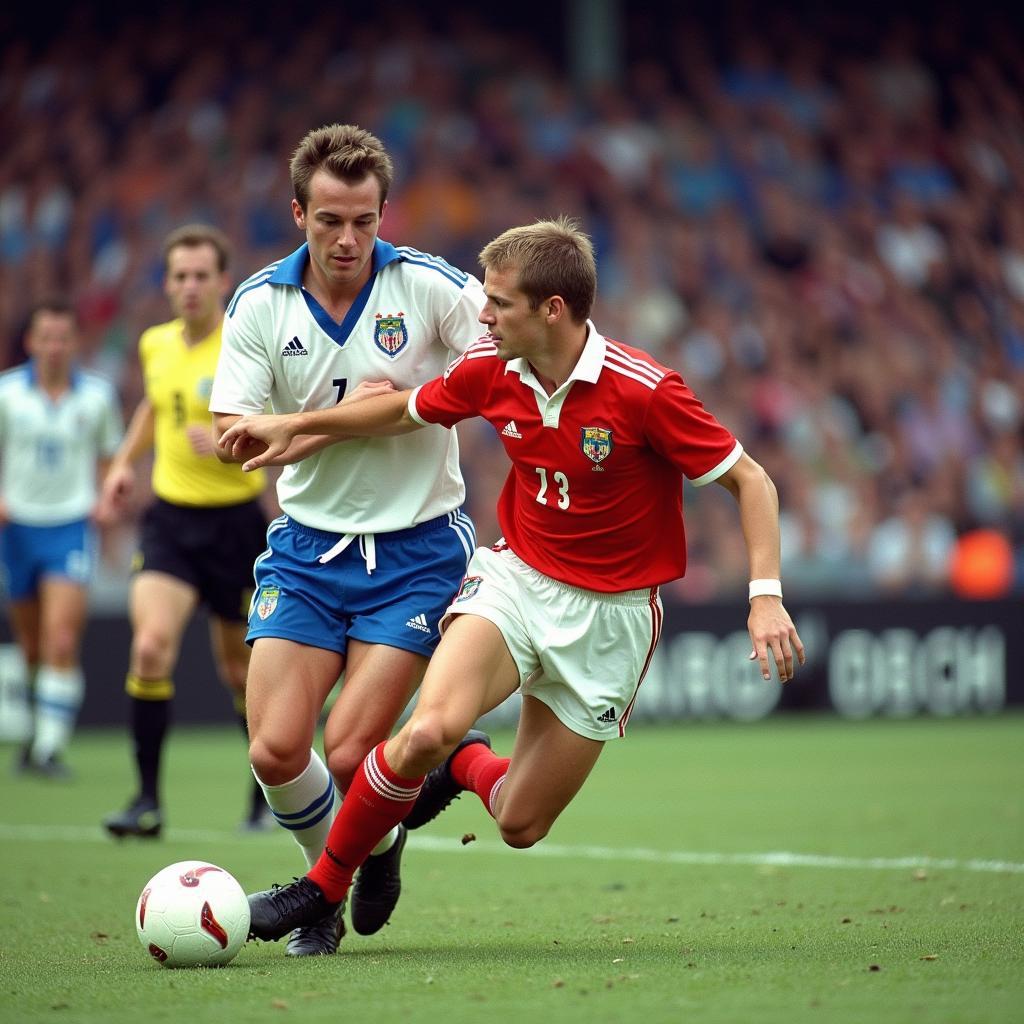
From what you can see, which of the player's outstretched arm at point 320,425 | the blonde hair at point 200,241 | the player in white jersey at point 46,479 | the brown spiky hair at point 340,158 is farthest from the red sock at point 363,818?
the player in white jersey at point 46,479

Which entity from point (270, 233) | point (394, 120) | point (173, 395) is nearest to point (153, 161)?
point (270, 233)

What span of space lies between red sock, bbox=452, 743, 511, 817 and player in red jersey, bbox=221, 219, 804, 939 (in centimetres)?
2

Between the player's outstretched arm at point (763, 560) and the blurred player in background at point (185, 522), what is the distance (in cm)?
368

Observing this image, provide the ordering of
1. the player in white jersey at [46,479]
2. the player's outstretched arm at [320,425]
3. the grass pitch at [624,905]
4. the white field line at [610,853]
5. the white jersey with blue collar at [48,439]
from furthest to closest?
1. the white jersey with blue collar at [48,439]
2. the player in white jersey at [46,479]
3. the white field line at [610,853]
4. the player's outstretched arm at [320,425]
5. the grass pitch at [624,905]

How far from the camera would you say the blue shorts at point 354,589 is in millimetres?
→ 5418

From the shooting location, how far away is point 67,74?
A: 61.7 ft

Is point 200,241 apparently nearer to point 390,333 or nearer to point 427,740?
point 390,333

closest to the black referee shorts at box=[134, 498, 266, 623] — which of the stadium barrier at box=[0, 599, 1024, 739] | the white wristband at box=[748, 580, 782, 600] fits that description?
the white wristband at box=[748, 580, 782, 600]

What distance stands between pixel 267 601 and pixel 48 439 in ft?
19.6

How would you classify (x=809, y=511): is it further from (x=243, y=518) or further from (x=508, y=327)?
(x=508, y=327)

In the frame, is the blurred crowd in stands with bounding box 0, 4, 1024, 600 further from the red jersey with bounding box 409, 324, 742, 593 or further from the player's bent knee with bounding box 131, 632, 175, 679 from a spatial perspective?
the red jersey with bounding box 409, 324, 742, 593

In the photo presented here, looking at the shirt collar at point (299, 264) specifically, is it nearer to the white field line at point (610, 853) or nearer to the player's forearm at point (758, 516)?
the player's forearm at point (758, 516)

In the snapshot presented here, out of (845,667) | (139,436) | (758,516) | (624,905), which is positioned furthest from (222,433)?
(845,667)

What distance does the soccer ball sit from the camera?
15.7 ft
